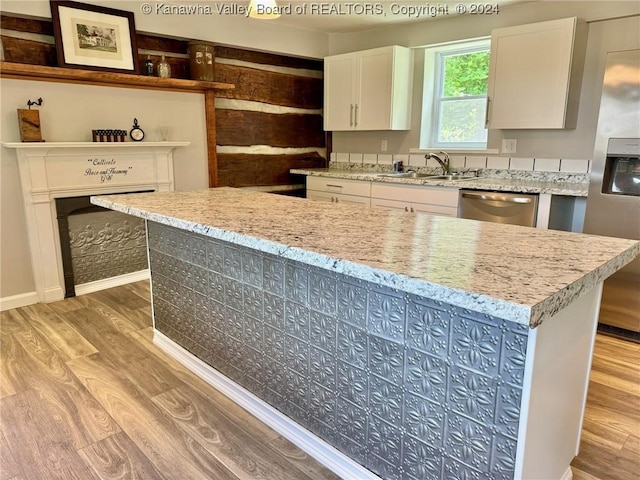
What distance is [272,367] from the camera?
6.27 ft

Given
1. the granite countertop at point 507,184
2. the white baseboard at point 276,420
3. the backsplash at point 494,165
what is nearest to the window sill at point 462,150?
the backsplash at point 494,165

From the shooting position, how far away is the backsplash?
349 centimetres

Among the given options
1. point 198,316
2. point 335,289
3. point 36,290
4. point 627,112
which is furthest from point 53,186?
point 627,112

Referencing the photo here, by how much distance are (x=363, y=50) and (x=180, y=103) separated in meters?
1.93

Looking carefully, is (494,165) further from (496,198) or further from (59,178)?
(59,178)

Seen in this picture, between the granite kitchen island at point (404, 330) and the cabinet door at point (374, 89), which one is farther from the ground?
the cabinet door at point (374, 89)

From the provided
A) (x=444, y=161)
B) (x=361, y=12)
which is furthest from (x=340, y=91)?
(x=444, y=161)

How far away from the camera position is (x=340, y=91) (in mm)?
4613

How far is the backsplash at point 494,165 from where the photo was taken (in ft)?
11.4

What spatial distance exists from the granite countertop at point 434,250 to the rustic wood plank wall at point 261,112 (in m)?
2.32

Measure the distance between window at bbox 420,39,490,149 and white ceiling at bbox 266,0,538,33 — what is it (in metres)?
0.36

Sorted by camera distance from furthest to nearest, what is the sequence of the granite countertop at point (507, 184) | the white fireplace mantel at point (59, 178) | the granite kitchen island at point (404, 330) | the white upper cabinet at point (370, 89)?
the white upper cabinet at point (370, 89) → the white fireplace mantel at point (59, 178) → the granite countertop at point (507, 184) → the granite kitchen island at point (404, 330)

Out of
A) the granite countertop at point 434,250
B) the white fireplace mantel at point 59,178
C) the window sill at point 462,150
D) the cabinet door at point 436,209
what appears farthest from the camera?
the window sill at point 462,150

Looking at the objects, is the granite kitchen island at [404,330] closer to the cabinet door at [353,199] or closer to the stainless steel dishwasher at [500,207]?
the stainless steel dishwasher at [500,207]
